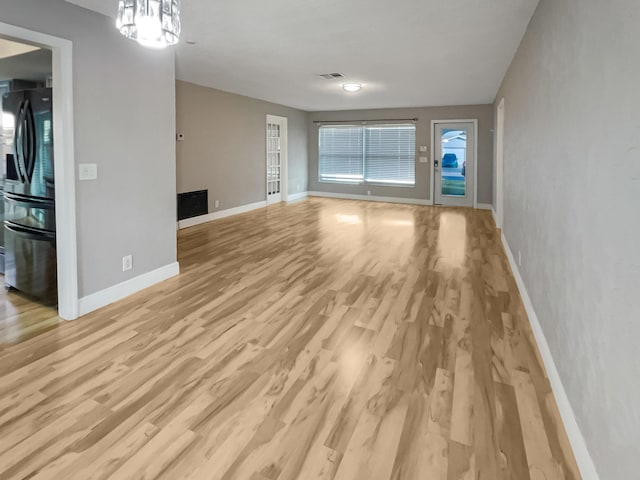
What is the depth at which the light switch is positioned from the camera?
3146 millimetres

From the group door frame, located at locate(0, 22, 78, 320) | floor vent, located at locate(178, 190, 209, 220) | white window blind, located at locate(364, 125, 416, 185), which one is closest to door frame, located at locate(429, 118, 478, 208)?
white window blind, located at locate(364, 125, 416, 185)

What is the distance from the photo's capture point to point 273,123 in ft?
31.6

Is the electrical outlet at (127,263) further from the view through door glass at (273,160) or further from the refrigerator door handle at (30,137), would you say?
the view through door glass at (273,160)

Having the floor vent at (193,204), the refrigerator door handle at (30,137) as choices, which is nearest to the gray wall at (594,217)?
the refrigerator door handle at (30,137)

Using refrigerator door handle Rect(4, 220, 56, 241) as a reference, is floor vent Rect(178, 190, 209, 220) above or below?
above

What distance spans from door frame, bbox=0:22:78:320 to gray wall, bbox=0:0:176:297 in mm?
67

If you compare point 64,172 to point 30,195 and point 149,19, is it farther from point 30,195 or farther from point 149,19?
point 149,19

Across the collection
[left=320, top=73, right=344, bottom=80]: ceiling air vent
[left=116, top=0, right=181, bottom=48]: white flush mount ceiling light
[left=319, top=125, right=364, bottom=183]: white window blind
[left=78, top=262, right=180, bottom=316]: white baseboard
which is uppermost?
[left=320, top=73, right=344, bottom=80]: ceiling air vent

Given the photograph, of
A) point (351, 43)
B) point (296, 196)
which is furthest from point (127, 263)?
point (296, 196)

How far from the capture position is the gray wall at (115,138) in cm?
306

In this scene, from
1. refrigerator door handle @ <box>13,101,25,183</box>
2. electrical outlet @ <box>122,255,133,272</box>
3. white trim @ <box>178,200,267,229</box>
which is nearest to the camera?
refrigerator door handle @ <box>13,101,25,183</box>

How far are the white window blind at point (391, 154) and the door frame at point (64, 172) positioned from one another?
8.27 meters

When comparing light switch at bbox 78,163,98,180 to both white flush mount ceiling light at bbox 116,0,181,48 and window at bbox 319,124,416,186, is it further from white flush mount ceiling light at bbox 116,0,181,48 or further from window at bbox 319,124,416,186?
window at bbox 319,124,416,186

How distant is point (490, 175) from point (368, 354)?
25.9ft
